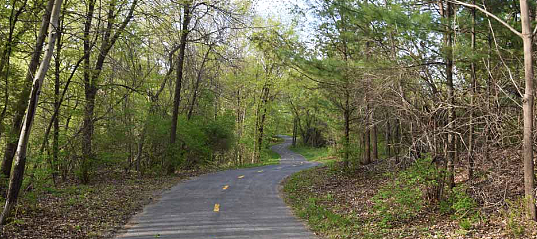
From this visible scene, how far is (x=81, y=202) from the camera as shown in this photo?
11.8 meters

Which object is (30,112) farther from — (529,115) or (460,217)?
(529,115)

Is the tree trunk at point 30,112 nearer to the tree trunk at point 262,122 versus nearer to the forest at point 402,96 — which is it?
the forest at point 402,96

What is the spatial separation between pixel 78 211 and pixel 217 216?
12.7ft

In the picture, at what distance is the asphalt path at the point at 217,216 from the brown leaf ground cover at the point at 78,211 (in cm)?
54

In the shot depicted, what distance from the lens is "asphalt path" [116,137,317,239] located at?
26.7ft

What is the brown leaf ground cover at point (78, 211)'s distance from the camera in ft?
27.1

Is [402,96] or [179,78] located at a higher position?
[179,78]

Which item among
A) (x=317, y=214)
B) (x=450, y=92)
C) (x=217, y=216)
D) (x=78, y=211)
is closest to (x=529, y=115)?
(x=450, y=92)

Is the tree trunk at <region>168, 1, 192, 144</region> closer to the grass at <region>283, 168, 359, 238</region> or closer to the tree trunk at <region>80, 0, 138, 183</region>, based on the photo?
the tree trunk at <region>80, 0, 138, 183</region>

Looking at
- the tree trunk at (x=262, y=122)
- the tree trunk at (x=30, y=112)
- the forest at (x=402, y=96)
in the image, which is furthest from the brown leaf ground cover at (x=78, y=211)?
the tree trunk at (x=262, y=122)

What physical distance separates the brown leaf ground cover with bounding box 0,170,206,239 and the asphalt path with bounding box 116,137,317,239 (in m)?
0.54

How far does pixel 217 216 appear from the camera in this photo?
980 cm

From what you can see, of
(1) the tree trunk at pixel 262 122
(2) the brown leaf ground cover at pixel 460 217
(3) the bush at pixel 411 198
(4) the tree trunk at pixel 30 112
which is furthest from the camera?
(1) the tree trunk at pixel 262 122

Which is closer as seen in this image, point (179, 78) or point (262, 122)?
point (179, 78)
